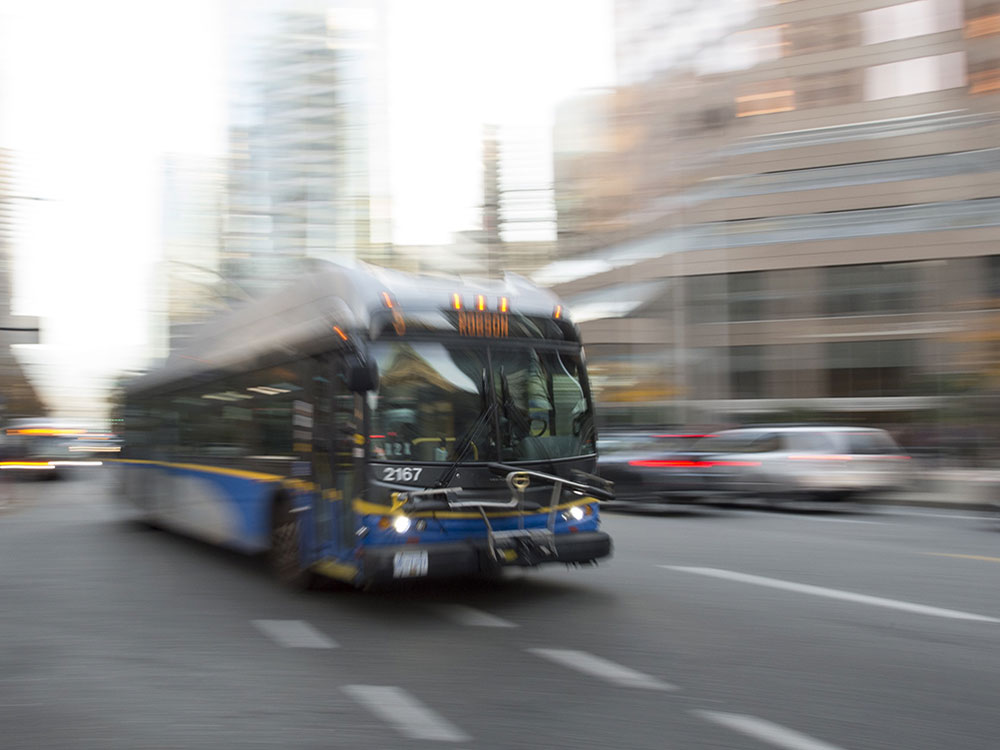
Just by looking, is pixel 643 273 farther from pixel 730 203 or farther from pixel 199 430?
pixel 199 430

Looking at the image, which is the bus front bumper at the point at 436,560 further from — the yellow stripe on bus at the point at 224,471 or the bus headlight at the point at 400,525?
the yellow stripe on bus at the point at 224,471

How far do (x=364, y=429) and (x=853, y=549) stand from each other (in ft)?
22.1

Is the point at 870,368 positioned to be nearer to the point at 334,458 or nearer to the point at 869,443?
the point at 869,443

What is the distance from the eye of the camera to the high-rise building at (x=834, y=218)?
145 ft

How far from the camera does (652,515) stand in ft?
59.2

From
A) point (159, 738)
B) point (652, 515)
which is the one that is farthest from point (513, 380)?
point (652, 515)

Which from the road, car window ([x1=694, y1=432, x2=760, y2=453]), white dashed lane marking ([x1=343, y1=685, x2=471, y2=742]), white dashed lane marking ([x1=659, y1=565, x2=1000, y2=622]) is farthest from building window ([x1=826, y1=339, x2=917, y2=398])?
white dashed lane marking ([x1=343, y1=685, x2=471, y2=742])

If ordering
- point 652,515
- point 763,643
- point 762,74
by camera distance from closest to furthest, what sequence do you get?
point 763,643 < point 652,515 < point 762,74

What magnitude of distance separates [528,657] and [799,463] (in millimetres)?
12703

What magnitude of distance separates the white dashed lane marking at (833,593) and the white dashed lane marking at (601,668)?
9.72 ft

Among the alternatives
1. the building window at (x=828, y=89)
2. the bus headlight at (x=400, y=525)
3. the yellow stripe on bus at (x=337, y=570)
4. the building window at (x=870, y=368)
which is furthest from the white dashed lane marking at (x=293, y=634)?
the building window at (x=828, y=89)

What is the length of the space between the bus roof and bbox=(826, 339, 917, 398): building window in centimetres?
3981

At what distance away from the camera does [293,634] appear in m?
7.33

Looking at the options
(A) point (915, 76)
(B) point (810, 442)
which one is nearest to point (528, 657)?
(B) point (810, 442)
